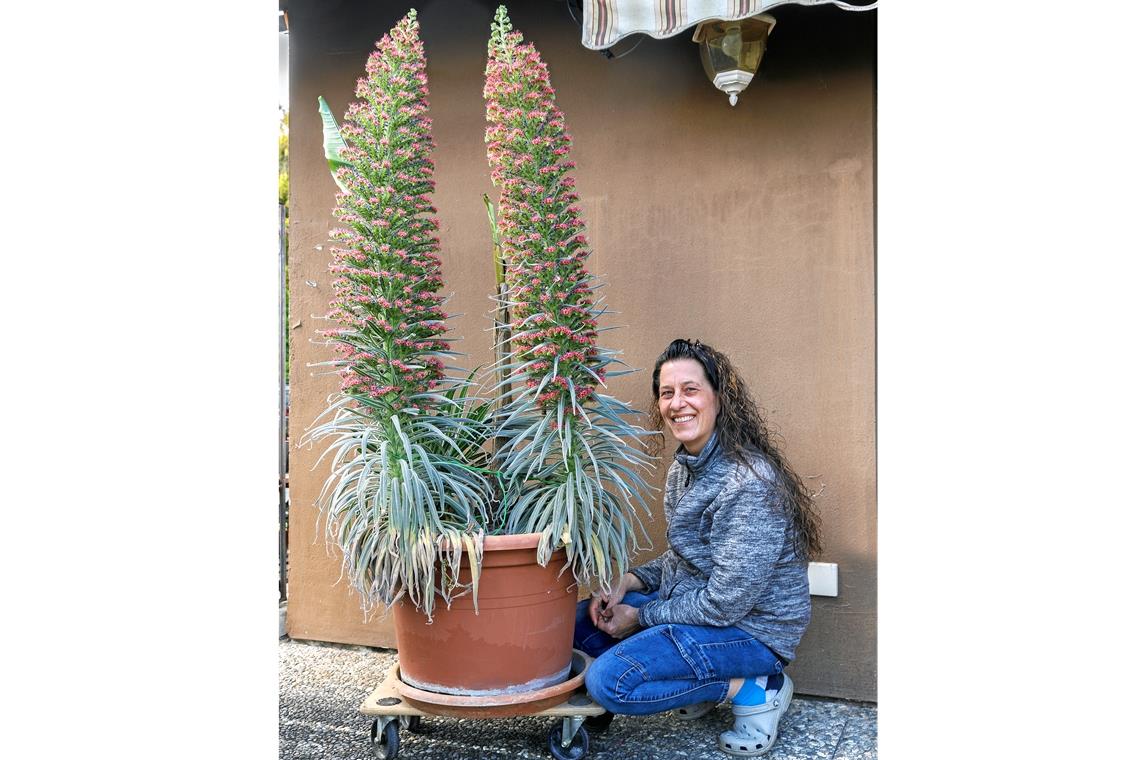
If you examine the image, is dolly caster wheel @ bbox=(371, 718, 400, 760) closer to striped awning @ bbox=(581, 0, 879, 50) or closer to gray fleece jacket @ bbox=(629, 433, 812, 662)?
gray fleece jacket @ bbox=(629, 433, 812, 662)

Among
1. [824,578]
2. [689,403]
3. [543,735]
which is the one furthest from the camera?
[824,578]

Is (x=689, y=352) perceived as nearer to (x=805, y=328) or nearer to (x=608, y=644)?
(x=805, y=328)

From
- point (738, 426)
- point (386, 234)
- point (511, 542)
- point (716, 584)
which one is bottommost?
point (716, 584)

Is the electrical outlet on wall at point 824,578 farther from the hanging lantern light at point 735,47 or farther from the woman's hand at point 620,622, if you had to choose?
the hanging lantern light at point 735,47

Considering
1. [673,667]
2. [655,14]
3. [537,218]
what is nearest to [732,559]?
[673,667]

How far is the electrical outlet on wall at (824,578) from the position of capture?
2.92 m

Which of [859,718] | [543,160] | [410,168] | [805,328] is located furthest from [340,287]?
[859,718]

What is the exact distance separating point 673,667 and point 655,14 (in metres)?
1.88

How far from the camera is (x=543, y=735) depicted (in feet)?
8.80

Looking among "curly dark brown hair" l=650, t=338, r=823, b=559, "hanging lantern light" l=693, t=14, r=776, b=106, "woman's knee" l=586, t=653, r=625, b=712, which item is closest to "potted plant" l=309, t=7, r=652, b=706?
"woman's knee" l=586, t=653, r=625, b=712

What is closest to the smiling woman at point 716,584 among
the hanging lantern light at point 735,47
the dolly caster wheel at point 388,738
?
the dolly caster wheel at point 388,738

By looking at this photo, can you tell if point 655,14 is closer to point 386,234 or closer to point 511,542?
point 386,234

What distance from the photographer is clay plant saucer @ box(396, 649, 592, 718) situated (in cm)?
228

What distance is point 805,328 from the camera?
9.69 feet
